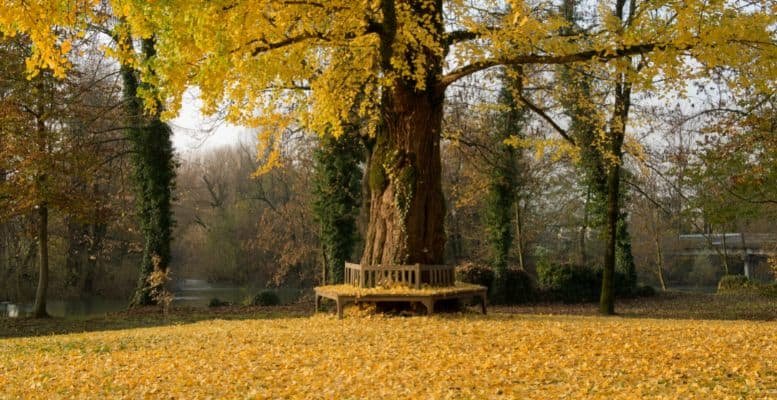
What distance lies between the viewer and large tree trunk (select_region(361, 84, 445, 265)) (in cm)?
1152

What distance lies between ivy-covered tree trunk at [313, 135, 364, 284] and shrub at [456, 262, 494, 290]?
10.4 feet

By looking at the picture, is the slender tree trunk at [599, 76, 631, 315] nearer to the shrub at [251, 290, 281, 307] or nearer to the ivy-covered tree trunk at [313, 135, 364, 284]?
the ivy-covered tree trunk at [313, 135, 364, 284]

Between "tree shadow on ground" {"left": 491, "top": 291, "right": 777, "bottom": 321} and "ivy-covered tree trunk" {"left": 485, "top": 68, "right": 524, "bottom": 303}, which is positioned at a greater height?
"ivy-covered tree trunk" {"left": 485, "top": 68, "right": 524, "bottom": 303}

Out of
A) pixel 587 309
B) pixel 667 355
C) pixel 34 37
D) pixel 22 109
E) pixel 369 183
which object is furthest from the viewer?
pixel 587 309

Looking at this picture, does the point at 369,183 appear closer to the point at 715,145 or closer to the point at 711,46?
the point at 711,46

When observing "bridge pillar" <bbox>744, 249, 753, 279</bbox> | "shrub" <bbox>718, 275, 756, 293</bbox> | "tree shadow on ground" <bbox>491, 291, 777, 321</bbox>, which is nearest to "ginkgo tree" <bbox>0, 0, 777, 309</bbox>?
"tree shadow on ground" <bbox>491, 291, 777, 321</bbox>

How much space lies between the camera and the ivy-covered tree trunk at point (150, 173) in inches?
757

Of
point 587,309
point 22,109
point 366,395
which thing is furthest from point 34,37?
point 587,309

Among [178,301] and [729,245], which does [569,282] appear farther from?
[729,245]

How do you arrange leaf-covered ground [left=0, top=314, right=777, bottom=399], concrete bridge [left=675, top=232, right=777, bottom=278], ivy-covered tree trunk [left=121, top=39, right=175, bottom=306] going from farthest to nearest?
concrete bridge [left=675, top=232, right=777, bottom=278]
ivy-covered tree trunk [left=121, top=39, right=175, bottom=306]
leaf-covered ground [left=0, top=314, right=777, bottom=399]

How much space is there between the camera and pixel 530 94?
58.9 feet

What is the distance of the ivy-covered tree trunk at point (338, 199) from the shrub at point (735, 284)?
13.3 meters

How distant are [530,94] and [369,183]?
7.30 m

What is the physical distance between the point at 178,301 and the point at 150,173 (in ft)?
22.6
